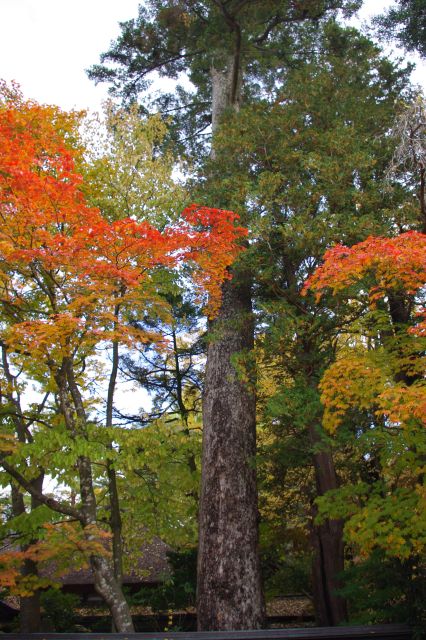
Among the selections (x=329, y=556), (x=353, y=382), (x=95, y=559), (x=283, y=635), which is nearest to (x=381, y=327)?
(x=353, y=382)

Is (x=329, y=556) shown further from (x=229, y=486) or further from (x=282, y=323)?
(x=282, y=323)

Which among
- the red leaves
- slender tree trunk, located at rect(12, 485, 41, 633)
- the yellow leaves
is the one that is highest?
the red leaves

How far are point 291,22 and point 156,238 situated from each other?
27.1 feet

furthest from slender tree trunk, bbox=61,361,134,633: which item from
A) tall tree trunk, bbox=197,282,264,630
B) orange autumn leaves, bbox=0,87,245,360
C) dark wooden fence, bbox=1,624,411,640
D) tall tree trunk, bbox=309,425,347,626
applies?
tall tree trunk, bbox=309,425,347,626

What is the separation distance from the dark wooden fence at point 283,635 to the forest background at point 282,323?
0.37 meters

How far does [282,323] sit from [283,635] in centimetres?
383

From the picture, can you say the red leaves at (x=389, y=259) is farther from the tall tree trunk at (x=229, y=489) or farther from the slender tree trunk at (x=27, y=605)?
the slender tree trunk at (x=27, y=605)

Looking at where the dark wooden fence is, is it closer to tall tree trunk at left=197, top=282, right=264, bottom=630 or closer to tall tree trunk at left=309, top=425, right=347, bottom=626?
tall tree trunk at left=197, top=282, right=264, bottom=630

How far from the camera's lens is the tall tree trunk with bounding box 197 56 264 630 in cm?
727

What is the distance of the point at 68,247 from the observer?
666 centimetres

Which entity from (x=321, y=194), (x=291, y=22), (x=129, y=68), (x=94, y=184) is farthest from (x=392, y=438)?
(x=129, y=68)

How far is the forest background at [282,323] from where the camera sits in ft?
20.8

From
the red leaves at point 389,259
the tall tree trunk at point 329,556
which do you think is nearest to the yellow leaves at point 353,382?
the red leaves at point 389,259

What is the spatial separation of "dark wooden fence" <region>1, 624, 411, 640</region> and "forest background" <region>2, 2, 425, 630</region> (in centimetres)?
37
